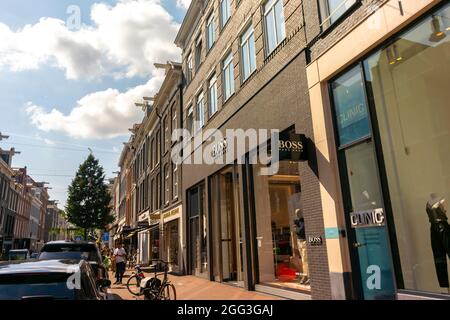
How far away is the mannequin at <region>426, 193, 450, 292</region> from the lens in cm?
578

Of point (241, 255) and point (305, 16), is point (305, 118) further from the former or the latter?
point (241, 255)

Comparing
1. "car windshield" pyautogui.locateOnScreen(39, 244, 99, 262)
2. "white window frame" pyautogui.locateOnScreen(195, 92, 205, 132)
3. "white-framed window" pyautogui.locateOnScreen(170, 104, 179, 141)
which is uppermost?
"white-framed window" pyautogui.locateOnScreen(170, 104, 179, 141)

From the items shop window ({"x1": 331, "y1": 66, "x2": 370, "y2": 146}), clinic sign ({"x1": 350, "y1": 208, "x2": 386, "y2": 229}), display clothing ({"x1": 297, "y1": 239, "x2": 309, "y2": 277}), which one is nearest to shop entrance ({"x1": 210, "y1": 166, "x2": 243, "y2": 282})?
display clothing ({"x1": 297, "y1": 239, "x2": 309, "y2": 277})

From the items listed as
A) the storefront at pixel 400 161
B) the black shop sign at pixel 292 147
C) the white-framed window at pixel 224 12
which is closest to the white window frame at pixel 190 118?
the white-framed window at pixel 224 12

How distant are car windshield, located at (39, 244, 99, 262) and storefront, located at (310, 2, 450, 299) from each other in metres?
6.54

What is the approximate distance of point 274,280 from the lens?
10.7m

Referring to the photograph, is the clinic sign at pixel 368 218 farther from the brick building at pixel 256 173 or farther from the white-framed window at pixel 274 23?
the white-framed window at pixel 274 23

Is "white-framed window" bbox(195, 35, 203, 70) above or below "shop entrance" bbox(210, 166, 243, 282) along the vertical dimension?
above

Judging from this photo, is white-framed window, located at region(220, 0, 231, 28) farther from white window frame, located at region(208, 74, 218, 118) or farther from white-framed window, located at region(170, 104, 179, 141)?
white-framed window, located at region(170, 104, 179, 141)

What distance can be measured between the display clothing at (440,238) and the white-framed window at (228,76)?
9492mm

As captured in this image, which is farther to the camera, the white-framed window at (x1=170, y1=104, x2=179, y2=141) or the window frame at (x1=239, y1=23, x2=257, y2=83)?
the white-framed window at (x1=170, y1=104, x2=179, y2=141)

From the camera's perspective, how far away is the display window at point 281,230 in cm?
971
